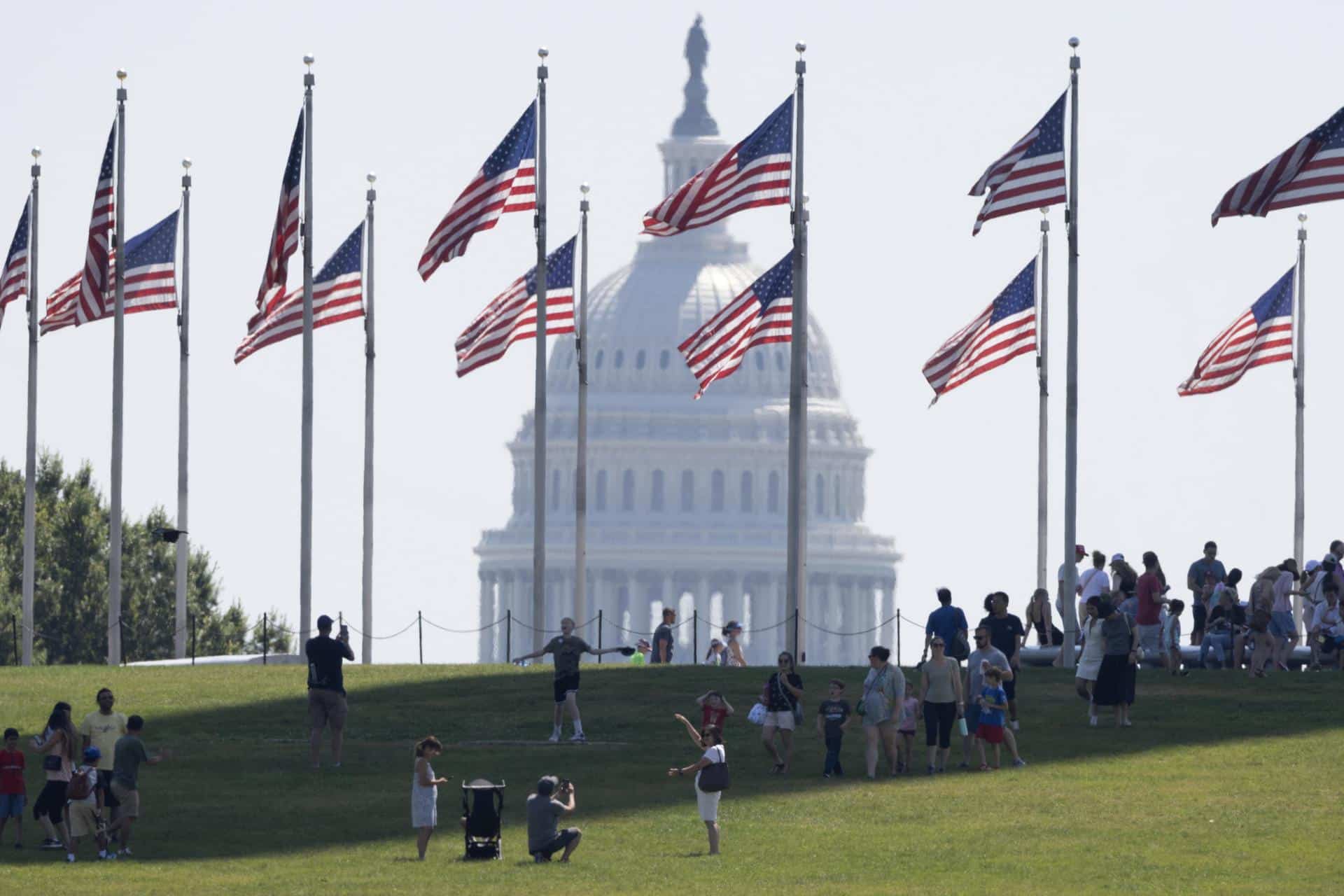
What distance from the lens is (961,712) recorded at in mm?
48219

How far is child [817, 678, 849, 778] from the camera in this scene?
47531 millimetres

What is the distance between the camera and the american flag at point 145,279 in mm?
72438

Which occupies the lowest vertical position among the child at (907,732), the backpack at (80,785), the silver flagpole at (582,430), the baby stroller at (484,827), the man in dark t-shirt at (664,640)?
A: the baby stroller at (484,827)

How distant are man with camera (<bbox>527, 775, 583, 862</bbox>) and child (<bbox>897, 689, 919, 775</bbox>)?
7523mm

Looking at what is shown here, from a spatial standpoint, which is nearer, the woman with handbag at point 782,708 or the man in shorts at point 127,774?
the man in shorts at point 127,774

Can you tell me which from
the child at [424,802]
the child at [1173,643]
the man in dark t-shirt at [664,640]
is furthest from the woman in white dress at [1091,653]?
the man in dark t-shirt at [664,640]

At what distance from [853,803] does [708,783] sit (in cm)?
409

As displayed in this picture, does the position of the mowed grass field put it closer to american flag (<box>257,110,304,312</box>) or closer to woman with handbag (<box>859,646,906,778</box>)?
woman with handbag (<box>859,646,906,778</box>)

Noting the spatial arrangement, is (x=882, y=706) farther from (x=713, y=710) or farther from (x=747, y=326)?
(x=747, y=326)

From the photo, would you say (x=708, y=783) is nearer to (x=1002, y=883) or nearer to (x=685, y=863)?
(x=685, y=863)

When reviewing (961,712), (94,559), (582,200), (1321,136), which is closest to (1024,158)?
(1321,136)

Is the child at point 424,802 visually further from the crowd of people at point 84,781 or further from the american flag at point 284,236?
the american flag at point 284,236

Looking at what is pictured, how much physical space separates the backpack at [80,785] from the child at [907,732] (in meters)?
10.8

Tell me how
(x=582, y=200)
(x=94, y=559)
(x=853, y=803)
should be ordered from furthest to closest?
(x=94, y=559), (x=582, y=200), (x=853, y=803)
